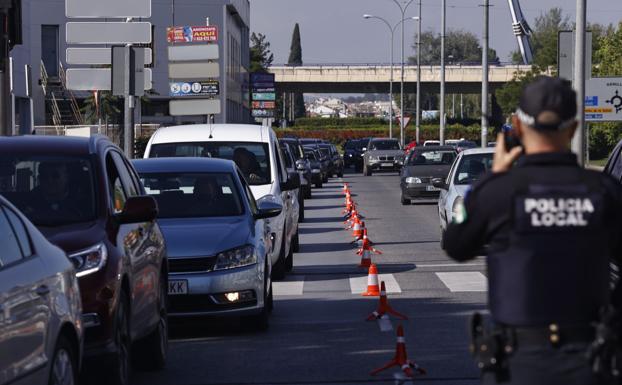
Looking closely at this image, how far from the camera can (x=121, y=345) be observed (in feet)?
29.0

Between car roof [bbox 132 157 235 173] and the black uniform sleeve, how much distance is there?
29.2 ft

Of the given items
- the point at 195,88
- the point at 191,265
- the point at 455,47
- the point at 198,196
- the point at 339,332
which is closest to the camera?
the point at 191,265

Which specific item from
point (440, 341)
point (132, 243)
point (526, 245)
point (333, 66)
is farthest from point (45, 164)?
point (333, 66)

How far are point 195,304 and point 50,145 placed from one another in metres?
2.79

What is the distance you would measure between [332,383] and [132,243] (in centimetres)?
175

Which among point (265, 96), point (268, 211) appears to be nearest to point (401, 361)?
point (268, 211)

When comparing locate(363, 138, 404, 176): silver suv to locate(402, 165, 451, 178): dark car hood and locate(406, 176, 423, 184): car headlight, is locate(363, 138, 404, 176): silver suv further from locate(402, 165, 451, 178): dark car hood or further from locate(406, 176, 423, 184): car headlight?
locate(406, 176, 423, 184): car headlight

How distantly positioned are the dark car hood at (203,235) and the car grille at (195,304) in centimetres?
38

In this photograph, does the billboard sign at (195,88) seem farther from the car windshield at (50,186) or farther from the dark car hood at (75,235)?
the dark car hood at (75,235)

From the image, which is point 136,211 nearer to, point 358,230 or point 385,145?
point 358,230

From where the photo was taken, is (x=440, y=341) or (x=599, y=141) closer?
(x=440, y=341)

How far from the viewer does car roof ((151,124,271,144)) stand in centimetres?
1819

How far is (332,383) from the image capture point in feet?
31.8

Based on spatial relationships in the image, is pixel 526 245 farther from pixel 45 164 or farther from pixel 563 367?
pixel 45 164
